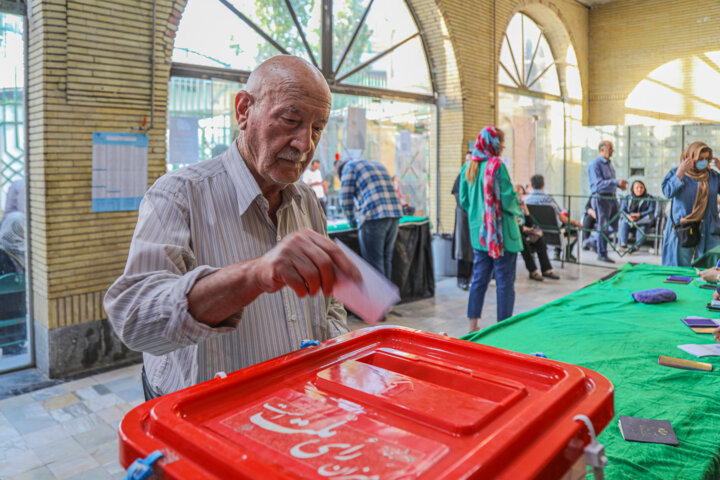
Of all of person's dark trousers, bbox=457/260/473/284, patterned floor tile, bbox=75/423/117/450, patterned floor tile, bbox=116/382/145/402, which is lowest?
patterned floor tile, bbox=75/423/117/450

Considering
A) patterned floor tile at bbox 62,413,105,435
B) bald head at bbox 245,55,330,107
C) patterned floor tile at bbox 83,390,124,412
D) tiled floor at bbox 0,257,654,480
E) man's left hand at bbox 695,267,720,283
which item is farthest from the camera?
patterned floor tile at bbox 83,390,124,412

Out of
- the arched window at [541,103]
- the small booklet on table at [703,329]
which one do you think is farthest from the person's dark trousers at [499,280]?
the arched window at [541,103]

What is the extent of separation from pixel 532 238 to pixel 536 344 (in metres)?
5.68

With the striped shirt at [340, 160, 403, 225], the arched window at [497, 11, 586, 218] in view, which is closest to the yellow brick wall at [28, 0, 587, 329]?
the striped shirt at [340, 160, 403, 225]

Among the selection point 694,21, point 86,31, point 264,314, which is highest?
point 694,21

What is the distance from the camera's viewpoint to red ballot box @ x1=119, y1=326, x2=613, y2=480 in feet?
2.72

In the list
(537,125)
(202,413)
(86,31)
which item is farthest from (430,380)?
(537,125)

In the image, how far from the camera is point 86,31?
14.1 ft

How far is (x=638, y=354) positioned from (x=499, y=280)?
2.65m

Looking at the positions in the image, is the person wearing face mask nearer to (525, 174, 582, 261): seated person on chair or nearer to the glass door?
(525, 174, 582, 261): seated person on chair

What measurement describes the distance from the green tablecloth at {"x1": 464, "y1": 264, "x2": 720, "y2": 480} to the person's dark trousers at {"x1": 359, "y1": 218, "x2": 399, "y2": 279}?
8.59ft

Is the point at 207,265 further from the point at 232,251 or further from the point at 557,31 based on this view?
the point at 557,31

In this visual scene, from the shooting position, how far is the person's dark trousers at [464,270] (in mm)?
7395

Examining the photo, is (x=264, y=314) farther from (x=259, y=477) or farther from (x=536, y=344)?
(x=536, y=344)
